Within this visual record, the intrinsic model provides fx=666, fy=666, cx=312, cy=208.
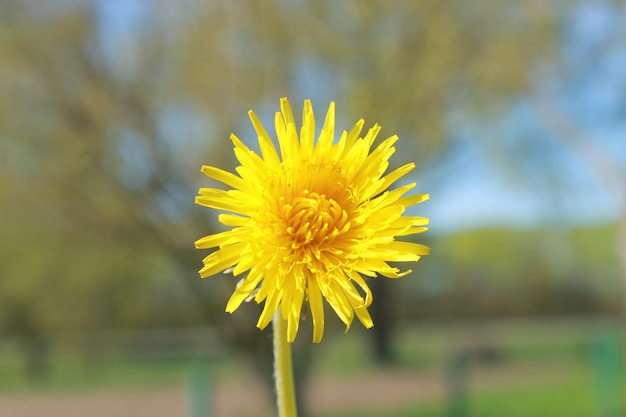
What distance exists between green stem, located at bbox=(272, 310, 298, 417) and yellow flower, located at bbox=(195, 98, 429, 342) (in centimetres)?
8

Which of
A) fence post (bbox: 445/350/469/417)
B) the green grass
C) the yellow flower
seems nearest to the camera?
the yellow flower

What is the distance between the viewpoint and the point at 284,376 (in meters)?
0.76

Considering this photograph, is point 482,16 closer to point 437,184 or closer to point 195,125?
Result: point 437,184

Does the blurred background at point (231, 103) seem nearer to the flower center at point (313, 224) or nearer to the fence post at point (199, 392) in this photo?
the fence post at point (199, 392)

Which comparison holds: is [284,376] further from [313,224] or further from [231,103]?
[231,103]

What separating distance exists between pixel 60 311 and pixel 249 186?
15.5 m

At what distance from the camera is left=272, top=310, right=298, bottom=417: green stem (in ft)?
2.44

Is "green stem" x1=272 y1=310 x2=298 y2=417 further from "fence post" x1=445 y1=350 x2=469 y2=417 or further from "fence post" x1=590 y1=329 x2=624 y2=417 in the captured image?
"fence post" x1=590 y1=329 x2=624 y2=417

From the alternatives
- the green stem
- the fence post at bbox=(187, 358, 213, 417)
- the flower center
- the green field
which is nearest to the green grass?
the green field

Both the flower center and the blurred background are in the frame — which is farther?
the blurred background

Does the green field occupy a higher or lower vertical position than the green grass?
higher

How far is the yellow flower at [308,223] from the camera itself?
2.91 feet

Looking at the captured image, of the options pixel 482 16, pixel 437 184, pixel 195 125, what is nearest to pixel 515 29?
pixel 482 16

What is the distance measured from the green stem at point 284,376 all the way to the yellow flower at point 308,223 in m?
0.08
